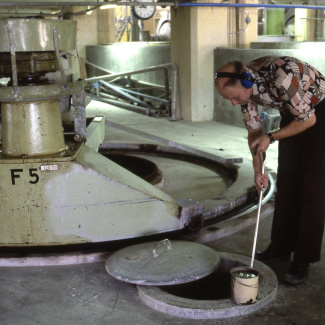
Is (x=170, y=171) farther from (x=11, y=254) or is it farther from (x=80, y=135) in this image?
(x=11, y=254)

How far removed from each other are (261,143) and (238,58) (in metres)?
5.29

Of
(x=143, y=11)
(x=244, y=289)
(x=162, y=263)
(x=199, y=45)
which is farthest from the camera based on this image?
(x=143, y=11)

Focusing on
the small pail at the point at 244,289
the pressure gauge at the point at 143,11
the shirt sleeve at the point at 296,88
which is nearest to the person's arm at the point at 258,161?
the shirt sleeve at the point at 296,88

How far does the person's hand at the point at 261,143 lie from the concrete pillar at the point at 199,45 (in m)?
5.53

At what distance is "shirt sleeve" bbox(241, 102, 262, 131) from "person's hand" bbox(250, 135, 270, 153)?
0.15 m

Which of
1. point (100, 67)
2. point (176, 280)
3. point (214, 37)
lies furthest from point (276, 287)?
point (100, 67)

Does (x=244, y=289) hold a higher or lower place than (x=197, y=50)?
lower

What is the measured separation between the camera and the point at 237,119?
8.12 meters

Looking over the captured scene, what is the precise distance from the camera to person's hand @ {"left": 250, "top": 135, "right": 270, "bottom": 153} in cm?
287

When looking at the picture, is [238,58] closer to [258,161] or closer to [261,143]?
[258,161]

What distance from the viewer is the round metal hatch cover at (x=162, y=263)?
9.12ft

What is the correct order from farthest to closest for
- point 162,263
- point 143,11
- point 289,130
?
point 143,11
point 162,263
point 289,130

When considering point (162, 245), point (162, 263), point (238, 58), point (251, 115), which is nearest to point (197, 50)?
point (238, 58)

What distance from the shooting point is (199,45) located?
824 centimetres
